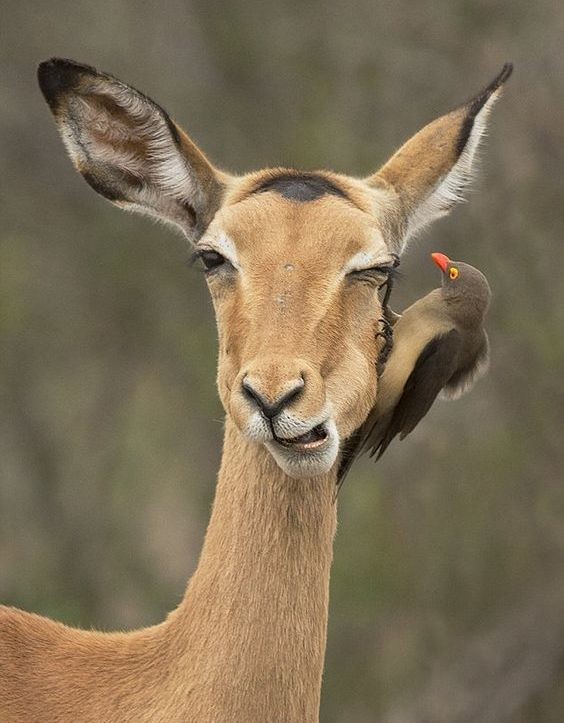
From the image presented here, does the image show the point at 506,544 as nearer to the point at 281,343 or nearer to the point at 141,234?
the point at 141,234

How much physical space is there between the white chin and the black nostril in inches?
8.0

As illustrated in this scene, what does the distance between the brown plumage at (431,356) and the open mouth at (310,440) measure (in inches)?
30.3

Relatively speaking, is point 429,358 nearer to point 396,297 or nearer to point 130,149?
point 130,149

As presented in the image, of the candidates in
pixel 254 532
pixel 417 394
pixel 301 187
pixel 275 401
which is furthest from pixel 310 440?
pixel 301 187

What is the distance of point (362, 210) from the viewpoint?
6.03 metres

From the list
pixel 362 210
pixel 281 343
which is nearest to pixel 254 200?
pixel 362 210

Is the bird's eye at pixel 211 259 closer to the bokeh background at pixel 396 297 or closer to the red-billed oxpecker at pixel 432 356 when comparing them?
the red-billed oxpecker at pixel 432 356

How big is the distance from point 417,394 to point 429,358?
0.16 m

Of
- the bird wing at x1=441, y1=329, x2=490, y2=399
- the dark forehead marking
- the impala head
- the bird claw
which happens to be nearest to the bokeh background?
the bird wing at x1=441, y1=329, x2=490, y2=399

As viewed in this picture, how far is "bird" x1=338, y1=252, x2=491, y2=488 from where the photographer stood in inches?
237

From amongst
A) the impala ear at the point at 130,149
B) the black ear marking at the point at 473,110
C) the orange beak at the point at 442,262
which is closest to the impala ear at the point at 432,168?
the black ear marking at the point at 473,110

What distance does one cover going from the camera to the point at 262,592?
5.61m

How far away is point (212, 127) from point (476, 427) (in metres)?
3.91

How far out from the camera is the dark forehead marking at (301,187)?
19.5 feet
